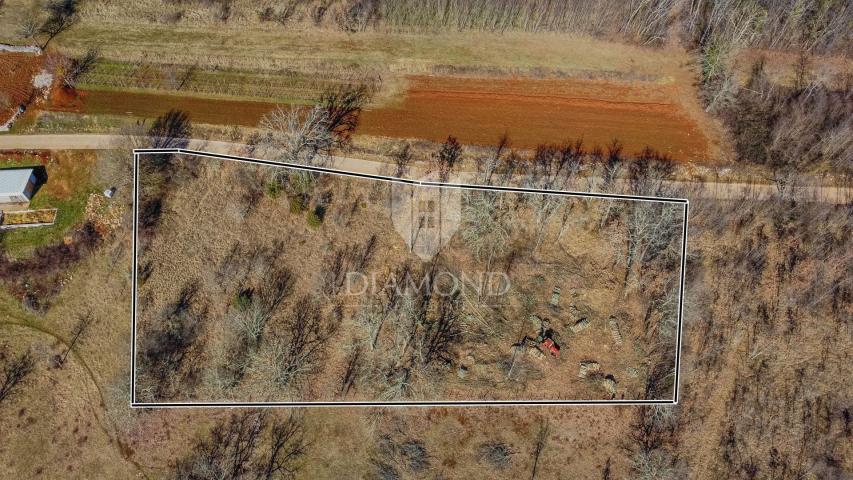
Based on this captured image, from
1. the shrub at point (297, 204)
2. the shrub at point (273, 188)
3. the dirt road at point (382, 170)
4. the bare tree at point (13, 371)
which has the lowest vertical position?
the bare tree at point (13, 371)

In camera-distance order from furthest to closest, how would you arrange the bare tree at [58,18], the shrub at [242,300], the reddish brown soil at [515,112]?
the bare tree at [58,18] < the reddish brown soil at [515,112] < the shrub at [242,300]

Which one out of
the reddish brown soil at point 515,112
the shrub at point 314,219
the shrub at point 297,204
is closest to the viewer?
the shrub at point 314,219

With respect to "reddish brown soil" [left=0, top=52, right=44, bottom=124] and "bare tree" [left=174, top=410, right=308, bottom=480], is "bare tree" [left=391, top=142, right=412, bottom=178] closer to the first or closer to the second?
"bare tree" [left=174, top=410, right=308, bottom=480]

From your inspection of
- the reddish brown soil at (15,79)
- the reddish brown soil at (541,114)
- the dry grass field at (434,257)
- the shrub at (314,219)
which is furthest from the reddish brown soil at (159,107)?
the reddish brown soil at (541,114)

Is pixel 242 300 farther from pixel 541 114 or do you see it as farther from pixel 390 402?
pixel 541 114

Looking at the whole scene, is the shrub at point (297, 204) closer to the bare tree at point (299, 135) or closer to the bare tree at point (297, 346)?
the bare tree at point (299, 135)

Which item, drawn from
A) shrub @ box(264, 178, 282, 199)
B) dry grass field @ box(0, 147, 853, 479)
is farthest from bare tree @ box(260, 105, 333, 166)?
dry grass field @ box(0, 147, 853, 479)
